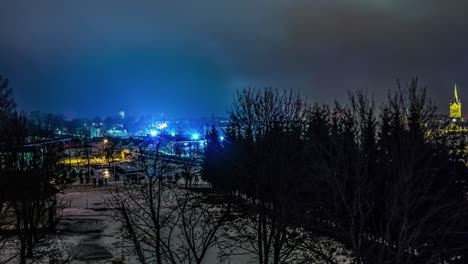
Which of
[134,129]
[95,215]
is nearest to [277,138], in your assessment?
[95,215]

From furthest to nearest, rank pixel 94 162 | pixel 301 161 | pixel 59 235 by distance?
pixel 94 162, pixel 59 235, pixel 301 161

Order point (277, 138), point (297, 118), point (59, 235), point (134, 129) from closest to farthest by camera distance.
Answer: point (277, 138) → point (297, 118) → point (59, 235) → point (134, 129)

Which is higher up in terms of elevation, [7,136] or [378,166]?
[7,136]

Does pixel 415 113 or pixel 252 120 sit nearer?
pixel 415 113

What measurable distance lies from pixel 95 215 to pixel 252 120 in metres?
15.7

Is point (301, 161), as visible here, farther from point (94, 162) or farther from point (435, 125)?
point (94, 162)

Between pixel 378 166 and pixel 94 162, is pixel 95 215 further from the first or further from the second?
pixel 94 162

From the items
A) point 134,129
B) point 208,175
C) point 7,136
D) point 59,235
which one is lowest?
point 59,235

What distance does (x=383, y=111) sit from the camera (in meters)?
16.2

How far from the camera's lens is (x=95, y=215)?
24.5 meters

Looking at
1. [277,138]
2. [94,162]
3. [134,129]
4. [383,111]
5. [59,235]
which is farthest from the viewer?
[134,129]

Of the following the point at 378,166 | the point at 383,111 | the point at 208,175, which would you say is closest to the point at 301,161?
the point at 378,166

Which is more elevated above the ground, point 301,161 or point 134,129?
point 134,129

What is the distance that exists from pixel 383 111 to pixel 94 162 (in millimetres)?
57304
